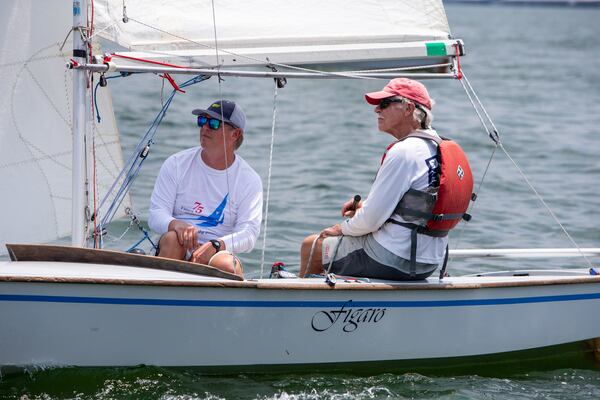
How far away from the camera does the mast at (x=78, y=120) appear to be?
16.2ft

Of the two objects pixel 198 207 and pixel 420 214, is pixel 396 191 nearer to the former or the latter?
pixel 420 214

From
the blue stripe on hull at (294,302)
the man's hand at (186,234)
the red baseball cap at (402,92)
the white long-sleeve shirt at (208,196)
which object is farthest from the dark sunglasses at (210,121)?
the blue stripe on hull at (294,302)

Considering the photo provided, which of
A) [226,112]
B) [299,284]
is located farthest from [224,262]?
[226,112]

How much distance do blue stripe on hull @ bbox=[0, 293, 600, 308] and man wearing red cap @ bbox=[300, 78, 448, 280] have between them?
0.49 ft

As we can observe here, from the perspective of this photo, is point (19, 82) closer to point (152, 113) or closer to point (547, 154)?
point (547, 154)

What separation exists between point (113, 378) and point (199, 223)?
2.89 ft

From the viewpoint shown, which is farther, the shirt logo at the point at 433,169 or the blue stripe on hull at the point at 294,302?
the shirt logo at the point at 433,169

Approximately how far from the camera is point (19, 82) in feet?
17.4

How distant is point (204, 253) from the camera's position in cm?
509

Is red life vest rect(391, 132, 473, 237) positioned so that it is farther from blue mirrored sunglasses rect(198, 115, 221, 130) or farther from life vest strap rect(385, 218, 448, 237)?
blue mirrored sunglasses rect(198, 115, 221, 130)

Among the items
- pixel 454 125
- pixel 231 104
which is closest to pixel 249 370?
pixel 231 104

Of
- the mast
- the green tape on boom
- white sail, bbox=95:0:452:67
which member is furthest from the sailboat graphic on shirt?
the green tape on boom

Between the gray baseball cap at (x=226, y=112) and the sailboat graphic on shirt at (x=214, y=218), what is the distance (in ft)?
1.22

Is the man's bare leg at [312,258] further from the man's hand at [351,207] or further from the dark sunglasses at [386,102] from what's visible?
the dark sunglasses at [386,102]
